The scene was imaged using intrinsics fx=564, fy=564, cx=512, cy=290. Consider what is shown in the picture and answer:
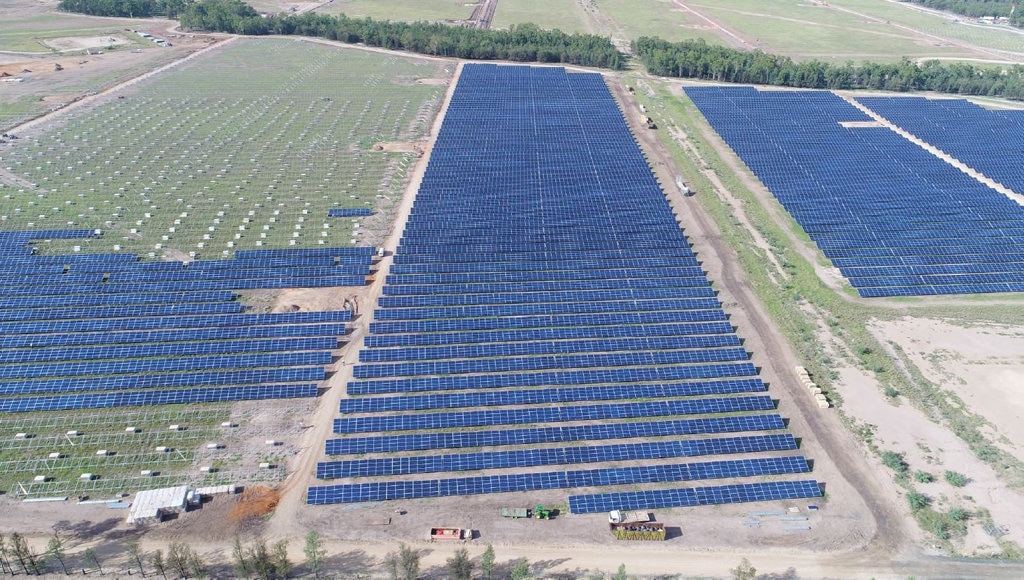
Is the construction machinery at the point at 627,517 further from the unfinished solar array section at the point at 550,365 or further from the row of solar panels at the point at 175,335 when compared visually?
the row of solar panels at the point at 175,335

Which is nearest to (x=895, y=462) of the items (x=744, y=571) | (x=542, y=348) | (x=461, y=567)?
(x=744, y=571)

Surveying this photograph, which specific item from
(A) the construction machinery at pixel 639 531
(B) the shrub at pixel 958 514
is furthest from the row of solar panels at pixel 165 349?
(B) the shrub at pixel 958 514

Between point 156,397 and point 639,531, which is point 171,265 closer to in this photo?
point 156,397

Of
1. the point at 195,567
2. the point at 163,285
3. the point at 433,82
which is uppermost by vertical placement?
the point at 433,82

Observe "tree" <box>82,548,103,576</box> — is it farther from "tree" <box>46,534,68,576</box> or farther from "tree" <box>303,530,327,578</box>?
"tree" <box>303,530,327,578</box>

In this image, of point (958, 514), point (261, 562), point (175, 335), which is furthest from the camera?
point (175, 335)

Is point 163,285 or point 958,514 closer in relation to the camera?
point 958,514

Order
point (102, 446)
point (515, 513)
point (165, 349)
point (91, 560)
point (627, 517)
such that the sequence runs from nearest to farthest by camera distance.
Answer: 1. point (91, 560)
2. point (627, 517)
3. point (515, 513)
4. point (102, 446)
5. point (165, 349)

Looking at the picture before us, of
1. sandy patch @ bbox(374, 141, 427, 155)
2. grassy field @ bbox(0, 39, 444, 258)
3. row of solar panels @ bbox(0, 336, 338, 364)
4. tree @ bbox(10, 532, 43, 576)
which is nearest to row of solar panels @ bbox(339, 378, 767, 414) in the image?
row of solar panels @ bbox(0, 336, 338, 364)
